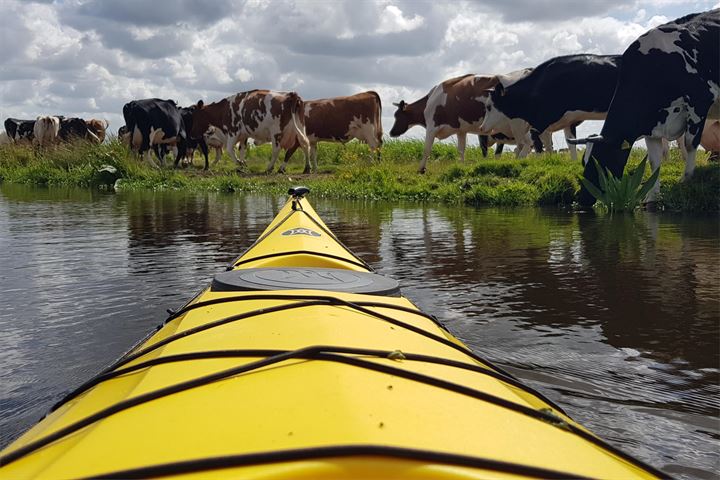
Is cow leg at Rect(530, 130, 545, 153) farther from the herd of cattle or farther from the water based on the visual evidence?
the water

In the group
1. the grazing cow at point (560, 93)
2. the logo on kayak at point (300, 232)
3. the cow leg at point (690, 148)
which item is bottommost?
the logo on kayak at point (300, 232)

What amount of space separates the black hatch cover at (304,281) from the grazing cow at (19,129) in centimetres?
3026

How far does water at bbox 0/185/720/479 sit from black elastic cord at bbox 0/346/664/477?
103 centimetres

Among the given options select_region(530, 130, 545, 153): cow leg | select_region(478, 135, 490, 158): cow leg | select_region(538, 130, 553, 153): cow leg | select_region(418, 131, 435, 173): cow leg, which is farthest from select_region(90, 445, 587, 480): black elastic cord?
select_region(478, 135, 490, 158): cow leg

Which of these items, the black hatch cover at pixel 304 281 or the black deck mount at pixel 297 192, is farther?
the black deck mount at pixel 297 192

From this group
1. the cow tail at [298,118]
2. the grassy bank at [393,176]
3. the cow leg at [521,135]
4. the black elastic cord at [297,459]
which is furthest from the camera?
the cow tail at [298,118]

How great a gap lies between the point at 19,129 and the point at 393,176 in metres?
22.7

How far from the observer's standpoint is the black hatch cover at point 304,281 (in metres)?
2.79

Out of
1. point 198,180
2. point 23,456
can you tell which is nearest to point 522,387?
point 23,456

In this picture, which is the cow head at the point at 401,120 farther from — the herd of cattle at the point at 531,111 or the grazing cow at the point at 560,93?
the grazing cow at the point at 560,93

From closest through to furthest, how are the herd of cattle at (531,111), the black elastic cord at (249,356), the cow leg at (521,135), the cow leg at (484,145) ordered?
the black elastic cord at (249,356)
the herd of cattle at (531,111)
the cow leg at (521,135)
the cow leg at (484,145)

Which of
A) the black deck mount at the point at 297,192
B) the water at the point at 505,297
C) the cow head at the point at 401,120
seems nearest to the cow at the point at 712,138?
the water at the point at 505,297

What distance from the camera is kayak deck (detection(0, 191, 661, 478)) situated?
1213 millimetres

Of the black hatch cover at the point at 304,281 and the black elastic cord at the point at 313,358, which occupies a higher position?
the black hatch cover at the point at 304,281
